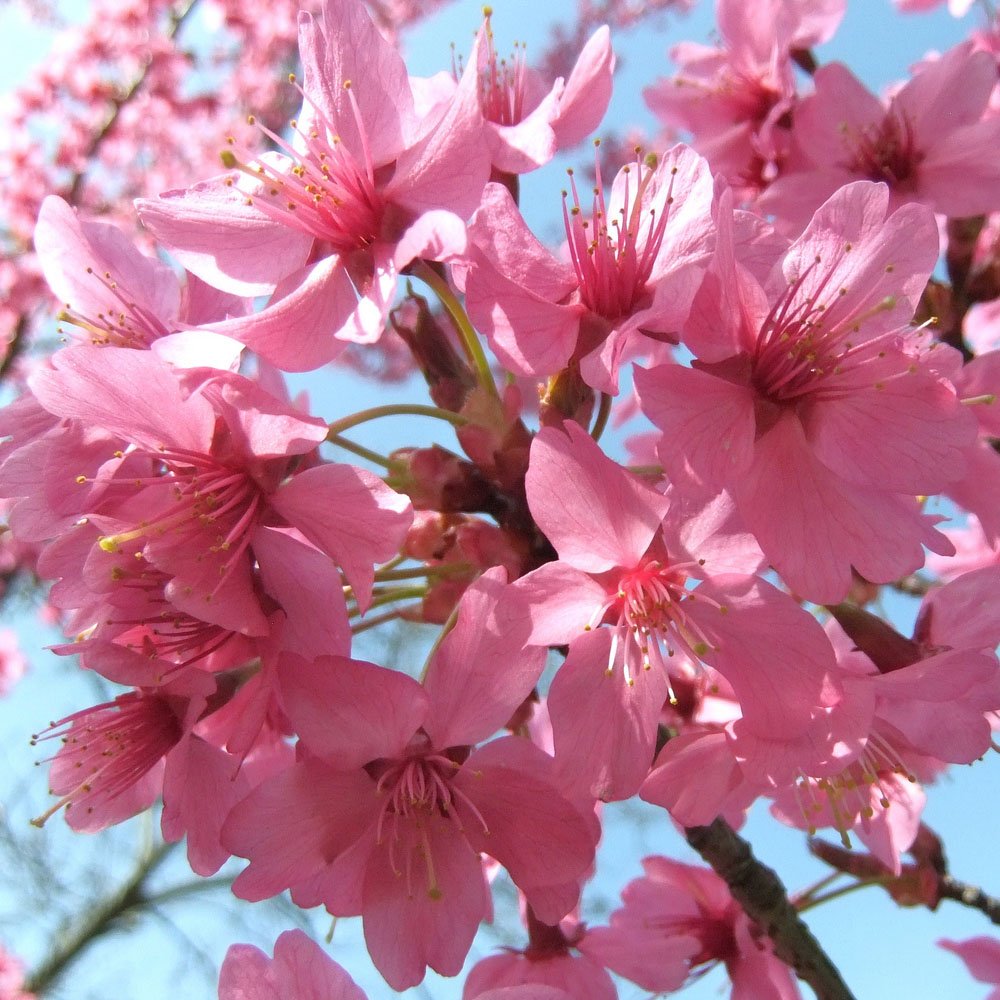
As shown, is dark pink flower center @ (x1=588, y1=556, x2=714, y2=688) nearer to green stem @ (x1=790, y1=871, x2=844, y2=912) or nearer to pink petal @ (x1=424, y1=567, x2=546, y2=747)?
pink petal @ (x1=424, y1=567, x2=546, y2=747)

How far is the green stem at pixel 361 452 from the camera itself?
3.93 feet

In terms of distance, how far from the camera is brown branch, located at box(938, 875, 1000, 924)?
5.21 ft

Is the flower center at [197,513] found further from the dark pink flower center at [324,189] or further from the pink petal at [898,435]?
the pink petal at [898,435]

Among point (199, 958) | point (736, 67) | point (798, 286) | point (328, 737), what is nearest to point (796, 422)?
point (798, 286)

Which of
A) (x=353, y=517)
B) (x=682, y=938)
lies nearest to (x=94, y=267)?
(x=353, y=517)

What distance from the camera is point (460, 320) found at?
4.27 ft

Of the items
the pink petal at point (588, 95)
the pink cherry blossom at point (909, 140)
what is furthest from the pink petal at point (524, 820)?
the pink cherry blossom at point (909, 140)

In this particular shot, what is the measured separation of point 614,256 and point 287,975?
96cm

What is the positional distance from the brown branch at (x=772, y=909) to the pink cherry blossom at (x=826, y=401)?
1.63 feet

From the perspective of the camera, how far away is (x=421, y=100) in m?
1.34

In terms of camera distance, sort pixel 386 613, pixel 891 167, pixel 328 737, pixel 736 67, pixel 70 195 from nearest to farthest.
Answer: pixel 328 737
pixel 386 613
pixel 891 167
pixel 736 67
pixel 70 195

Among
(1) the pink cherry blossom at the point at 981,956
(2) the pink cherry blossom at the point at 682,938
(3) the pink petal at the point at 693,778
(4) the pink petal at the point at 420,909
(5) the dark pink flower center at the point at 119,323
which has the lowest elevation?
(1) the pink cherry blossom at the point at 981,956

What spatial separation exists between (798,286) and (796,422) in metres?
0.17

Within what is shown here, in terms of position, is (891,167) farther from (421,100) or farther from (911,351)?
(421,100)
